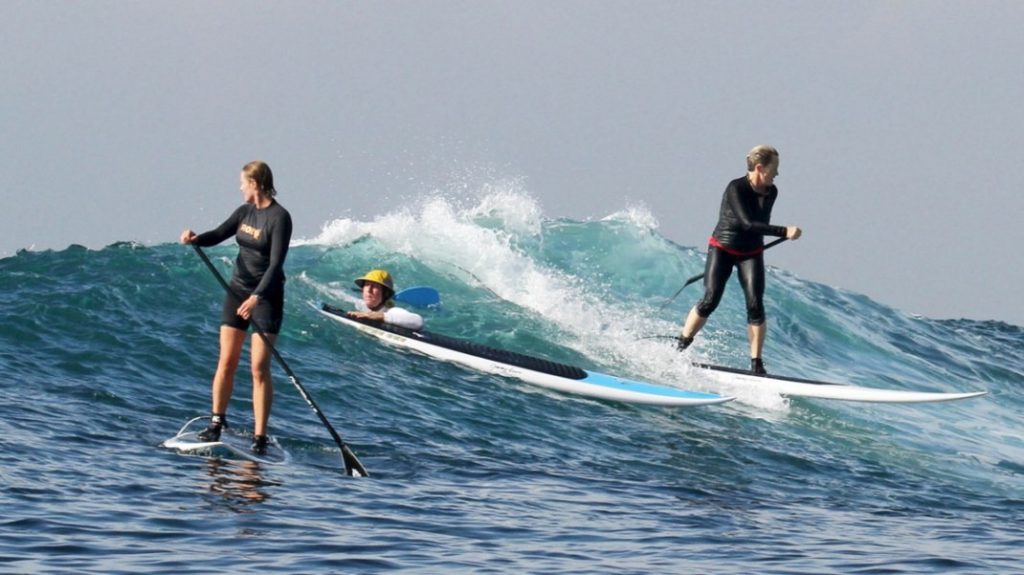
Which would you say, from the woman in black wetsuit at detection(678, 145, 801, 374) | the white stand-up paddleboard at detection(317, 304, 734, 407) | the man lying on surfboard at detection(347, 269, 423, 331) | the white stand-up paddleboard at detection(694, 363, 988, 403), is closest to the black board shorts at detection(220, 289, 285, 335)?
the white stand-up paddleboard at detection(317, 304, 734, 407)

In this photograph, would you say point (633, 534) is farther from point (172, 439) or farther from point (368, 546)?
point (172, 439)

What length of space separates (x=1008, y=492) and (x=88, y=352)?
24.0 ft

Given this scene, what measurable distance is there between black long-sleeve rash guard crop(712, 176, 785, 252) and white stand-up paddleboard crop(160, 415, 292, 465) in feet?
14.7

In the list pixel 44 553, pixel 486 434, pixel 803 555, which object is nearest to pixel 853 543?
pixel 803 555

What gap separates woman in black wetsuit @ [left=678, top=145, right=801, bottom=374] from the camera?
1038 centimetres

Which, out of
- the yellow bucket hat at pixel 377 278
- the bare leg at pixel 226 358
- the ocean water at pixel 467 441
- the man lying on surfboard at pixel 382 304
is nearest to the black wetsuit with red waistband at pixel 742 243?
the ocean water at pixel 467 441

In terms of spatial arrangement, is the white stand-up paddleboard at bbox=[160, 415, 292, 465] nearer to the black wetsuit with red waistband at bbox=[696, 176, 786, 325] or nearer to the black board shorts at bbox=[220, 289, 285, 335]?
the black board shorts at bbox=[220, 289, 285, 335]

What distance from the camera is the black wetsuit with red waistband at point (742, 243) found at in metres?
10.5

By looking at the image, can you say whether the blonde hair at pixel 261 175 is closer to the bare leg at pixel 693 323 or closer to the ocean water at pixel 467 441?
the ocean water at pixel 467 441

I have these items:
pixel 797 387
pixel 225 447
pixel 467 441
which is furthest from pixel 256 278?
pixel 797 387

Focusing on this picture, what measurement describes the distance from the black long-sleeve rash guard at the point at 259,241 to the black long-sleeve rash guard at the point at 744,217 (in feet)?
14.2

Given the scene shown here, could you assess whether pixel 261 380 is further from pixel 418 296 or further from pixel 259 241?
pixel 418 296

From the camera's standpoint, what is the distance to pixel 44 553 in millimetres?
5199

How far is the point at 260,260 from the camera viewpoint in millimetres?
7539
